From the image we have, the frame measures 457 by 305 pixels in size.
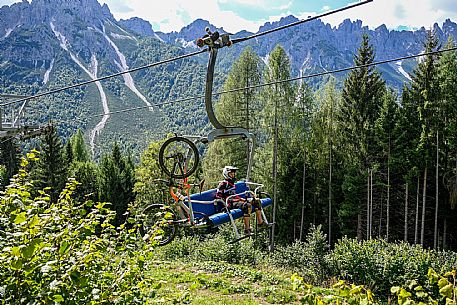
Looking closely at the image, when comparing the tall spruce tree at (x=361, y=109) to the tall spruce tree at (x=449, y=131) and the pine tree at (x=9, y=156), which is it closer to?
the tall spruce tree at (x=449, y=131)

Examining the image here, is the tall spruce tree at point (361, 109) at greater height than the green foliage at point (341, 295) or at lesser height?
greater

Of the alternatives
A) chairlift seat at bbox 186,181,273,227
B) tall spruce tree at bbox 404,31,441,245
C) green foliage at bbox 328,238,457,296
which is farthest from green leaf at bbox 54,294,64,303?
tall spruce tree at bbox 404,31,441,245

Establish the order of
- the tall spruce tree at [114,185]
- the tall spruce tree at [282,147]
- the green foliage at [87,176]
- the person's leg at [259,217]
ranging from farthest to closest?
the green foliage at [87,176] → the tall spruce tree at [114,185] → the tall spruce tree at [282,147] → the person's leg at [259,217]

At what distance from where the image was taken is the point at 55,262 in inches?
86.4

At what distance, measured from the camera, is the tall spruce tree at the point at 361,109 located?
26922mm

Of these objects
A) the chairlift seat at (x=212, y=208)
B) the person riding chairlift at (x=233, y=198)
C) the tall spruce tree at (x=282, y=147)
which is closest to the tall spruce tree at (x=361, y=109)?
the tall spruce tree at (x=282, y=147)

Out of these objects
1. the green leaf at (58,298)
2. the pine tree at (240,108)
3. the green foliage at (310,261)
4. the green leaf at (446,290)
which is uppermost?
the pine tree at (240,108)

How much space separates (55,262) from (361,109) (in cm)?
2650

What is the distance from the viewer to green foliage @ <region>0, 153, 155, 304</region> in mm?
2223

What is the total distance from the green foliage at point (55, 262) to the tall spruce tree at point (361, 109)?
82.2 feet

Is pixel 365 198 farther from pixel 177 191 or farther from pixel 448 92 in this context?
pixel 177 191

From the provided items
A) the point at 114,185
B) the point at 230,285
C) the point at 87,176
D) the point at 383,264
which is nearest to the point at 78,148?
the point at 87,176

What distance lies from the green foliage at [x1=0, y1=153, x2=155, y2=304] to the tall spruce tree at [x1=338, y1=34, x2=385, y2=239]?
25.1 metres

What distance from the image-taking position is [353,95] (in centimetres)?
2708
